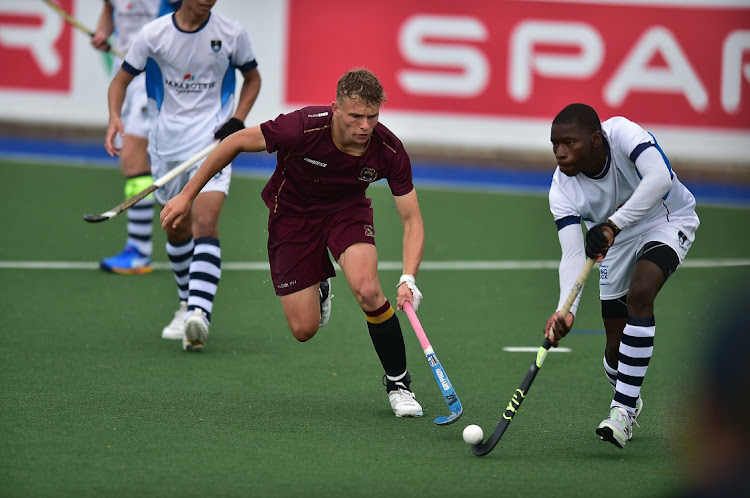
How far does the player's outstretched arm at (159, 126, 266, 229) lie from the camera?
4.79 m

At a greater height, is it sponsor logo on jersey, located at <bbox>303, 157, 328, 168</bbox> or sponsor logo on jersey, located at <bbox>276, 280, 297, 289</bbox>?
sponsor logo on jersey, located at <bbox>303, 157, 328, 168</bbox>

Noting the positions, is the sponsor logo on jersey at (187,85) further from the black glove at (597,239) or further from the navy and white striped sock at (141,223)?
the black glove at (597,239)

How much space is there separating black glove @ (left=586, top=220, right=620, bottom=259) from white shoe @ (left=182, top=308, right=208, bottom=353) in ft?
7.88

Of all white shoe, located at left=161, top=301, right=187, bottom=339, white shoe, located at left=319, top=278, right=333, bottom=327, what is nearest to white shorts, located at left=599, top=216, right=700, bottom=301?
white shoe, located at left=319, top=278, right=333, bottom=327

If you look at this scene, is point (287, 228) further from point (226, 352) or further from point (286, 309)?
point (226, 352)

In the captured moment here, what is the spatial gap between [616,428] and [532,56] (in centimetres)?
994

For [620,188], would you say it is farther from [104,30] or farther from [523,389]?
[104,30]

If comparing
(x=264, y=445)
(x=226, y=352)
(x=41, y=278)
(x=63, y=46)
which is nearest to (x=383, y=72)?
(x=63, y=46)

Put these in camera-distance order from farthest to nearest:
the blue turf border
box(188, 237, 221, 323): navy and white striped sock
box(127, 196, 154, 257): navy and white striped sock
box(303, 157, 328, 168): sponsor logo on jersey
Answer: the blue turf border < box(127, 196, 154, 257): navy and white striped sock < box(188, 237, 221, 323): navy and white striped sock < box(303, 157, 328, 168): sponsor logo on jersey

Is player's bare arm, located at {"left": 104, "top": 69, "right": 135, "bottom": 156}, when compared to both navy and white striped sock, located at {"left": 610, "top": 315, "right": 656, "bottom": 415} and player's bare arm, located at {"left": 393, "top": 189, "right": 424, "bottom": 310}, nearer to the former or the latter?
player's bare arm, located at {"left": 393, "top": 189, "right": 424, "bottom": 310}

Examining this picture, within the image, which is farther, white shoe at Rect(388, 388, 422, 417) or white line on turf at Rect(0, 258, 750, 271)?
white line on turf at Rect(0, 258, 750, 271)

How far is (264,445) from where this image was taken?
4.24m

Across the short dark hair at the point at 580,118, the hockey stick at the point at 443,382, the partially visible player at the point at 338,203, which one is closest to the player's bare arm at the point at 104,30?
the partially visible player at the point at 338,203

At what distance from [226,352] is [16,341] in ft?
3.73
